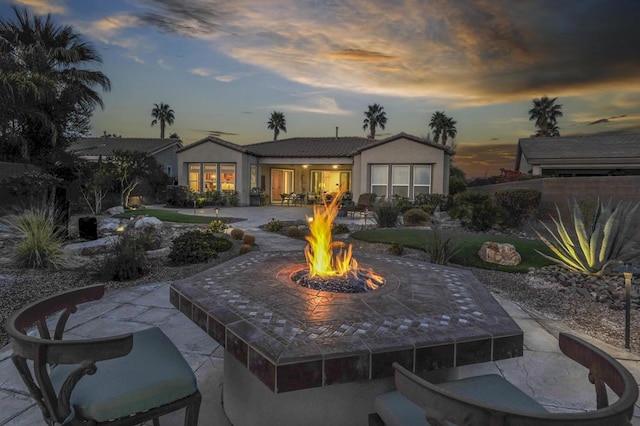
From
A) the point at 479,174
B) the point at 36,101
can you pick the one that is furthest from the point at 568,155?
the point at 36,101

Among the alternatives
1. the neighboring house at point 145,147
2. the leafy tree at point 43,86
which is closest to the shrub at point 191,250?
the leafy tree at point 43,86

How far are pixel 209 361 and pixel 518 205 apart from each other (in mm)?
10850

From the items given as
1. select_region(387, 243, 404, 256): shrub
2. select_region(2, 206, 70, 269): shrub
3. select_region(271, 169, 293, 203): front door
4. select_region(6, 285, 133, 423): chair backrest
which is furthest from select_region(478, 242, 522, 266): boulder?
select_region(271, 169, 293, 203): front door

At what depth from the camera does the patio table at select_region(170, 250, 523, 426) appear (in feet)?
5.51

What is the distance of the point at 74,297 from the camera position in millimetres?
2051

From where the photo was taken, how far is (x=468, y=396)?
5.41ft

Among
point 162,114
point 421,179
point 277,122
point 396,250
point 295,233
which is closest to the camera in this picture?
point 396,250

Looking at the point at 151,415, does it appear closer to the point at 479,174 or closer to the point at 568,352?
the point at 568,352

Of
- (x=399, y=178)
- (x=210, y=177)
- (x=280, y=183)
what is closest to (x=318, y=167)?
(x=280, y=183)

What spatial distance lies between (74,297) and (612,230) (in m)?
6.86

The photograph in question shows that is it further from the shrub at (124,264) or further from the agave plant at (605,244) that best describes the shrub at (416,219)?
the shrub at (124,264)

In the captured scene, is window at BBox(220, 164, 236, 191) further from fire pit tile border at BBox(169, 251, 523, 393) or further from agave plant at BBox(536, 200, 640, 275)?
fire pit tile border at BBox(169, 251, 523, 393)

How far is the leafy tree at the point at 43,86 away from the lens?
1548cm

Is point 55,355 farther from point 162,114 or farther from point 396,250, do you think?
point 162,114
